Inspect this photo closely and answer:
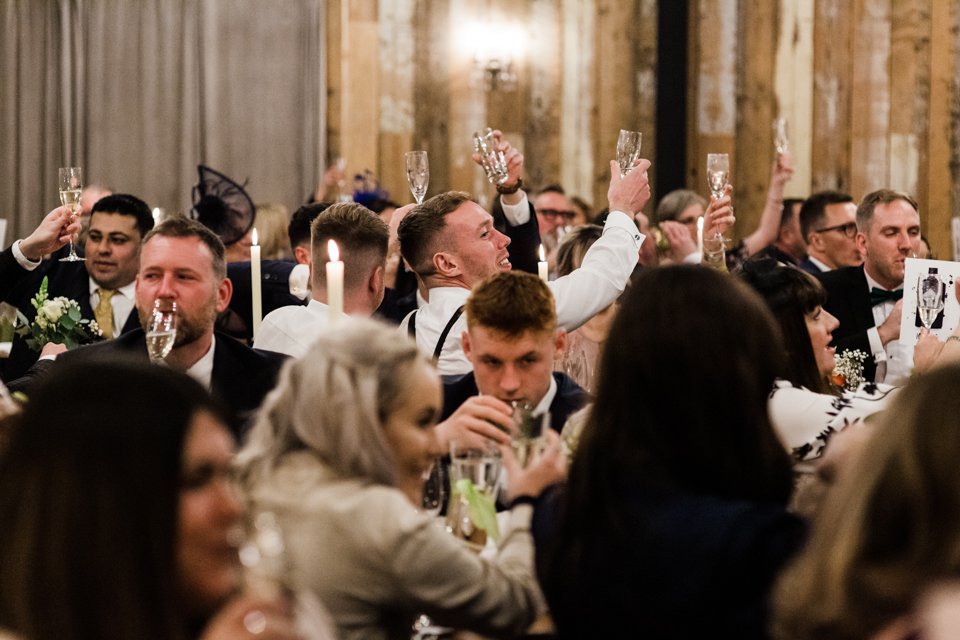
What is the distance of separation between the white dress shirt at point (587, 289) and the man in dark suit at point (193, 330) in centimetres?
55

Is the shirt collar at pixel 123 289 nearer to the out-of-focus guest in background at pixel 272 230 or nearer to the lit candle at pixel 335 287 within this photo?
the out-of-focus guest in background at pixel 272 230

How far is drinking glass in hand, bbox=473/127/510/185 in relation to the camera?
177 inches

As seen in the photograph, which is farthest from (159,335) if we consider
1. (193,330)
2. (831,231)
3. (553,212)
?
(553,212)

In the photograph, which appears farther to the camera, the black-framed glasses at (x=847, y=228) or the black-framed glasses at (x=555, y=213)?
the black-framed glasses at (x=555, y=213)

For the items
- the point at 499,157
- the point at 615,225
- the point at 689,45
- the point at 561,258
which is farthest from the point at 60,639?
the point at 689,45

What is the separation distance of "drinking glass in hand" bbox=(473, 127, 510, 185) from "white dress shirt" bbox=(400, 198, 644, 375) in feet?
2.04

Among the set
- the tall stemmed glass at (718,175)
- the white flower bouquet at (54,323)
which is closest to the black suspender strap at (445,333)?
the tall stemmed glass at (718,175)

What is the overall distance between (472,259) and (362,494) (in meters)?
2.28

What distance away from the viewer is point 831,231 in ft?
22.5

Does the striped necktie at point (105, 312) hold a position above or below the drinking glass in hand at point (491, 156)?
below

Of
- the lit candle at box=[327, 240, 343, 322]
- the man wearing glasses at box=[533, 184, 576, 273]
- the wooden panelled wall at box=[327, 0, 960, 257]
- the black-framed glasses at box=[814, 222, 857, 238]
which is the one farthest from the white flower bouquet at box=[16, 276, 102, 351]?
the wooden panelled wall at box=[327, 0, 960, 257]

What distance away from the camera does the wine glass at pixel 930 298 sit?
4.47 m

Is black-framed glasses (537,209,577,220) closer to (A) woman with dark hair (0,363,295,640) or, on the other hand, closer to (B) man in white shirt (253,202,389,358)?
(B) man in white shirt (253,202,389,358)

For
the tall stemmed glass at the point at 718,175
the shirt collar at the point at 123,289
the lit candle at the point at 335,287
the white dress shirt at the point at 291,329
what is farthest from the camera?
the shirt collar at the point at 123,289
